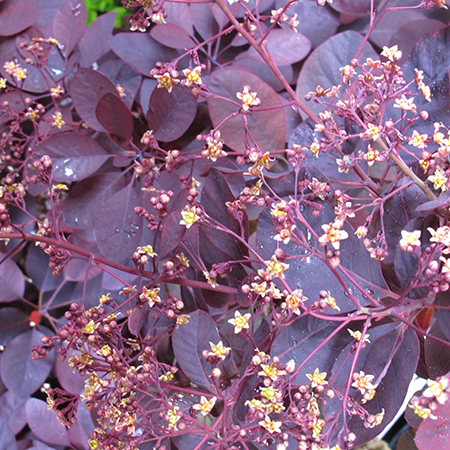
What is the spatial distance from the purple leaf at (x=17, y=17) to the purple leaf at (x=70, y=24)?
6cm

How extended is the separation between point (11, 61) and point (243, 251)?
30.9 inches

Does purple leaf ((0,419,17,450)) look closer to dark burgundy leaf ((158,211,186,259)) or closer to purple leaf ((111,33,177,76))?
dark burgundy leaf ((158,211,186,259))

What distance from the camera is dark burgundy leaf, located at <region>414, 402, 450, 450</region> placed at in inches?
21.4

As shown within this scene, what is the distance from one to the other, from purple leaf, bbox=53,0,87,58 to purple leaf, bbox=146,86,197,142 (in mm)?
343

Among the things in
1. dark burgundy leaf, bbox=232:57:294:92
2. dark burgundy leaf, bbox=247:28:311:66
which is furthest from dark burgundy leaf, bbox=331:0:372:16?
dark burgundy leaf, bbox=232:57:294:92

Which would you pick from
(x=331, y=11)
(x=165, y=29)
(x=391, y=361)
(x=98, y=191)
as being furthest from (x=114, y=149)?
(x=391, y=361)

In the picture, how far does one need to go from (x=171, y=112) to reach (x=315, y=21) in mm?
431

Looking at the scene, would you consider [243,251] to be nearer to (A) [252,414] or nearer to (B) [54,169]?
(A) [252,414]

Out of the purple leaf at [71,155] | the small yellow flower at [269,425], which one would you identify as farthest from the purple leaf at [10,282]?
the small yellow flower at [269,425]

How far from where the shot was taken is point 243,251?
0.66m

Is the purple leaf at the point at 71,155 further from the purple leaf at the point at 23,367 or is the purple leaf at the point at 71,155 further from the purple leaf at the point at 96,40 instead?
the purple leaf at the point at 23,367

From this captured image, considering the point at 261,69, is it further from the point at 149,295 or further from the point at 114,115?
the point at 149,295

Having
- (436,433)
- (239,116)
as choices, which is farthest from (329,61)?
(436,433)

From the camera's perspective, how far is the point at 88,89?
0.83 m
